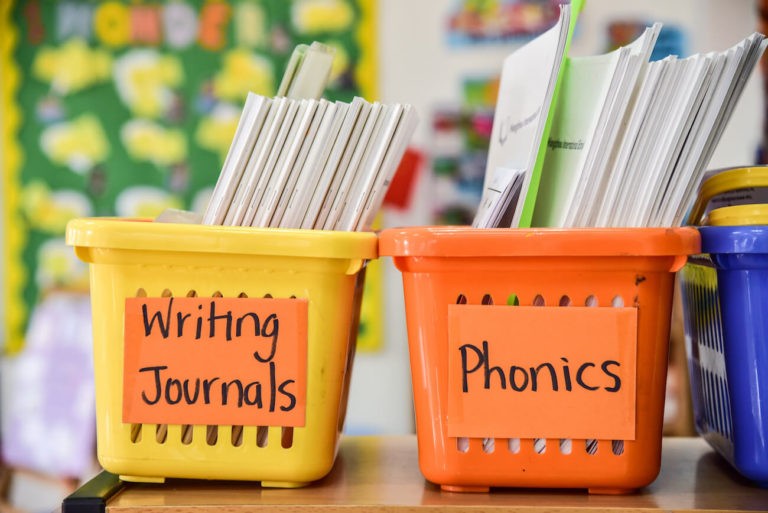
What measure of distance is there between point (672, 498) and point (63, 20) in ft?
9.63

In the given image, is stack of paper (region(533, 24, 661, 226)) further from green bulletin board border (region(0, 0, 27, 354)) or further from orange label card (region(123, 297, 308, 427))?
green bulletin board border (region(0, 0, 27, 354))

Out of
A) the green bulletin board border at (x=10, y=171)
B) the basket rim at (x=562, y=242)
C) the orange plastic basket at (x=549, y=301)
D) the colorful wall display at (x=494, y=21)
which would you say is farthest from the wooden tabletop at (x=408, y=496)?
the green bulletin board border at (x=10, y=171)

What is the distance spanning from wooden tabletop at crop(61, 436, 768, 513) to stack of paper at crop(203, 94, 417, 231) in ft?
0.80

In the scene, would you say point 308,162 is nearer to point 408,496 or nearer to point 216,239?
point 216,239

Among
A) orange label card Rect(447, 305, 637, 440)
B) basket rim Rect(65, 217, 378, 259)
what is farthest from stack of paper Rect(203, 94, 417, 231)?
orange label card Rect(447, 305, 637, 440)

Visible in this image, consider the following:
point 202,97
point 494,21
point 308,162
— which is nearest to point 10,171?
point 202,97

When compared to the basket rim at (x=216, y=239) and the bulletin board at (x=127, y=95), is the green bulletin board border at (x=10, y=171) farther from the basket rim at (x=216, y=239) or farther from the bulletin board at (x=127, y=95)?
the basket rim at (x=216, y=239)

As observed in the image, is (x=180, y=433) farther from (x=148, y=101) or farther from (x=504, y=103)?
(x=148, y=101)

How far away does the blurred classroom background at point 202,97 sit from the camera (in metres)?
2.93

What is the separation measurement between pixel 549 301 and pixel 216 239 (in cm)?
29

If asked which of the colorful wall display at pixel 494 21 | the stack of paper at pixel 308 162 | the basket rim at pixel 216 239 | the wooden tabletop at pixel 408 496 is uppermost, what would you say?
the colorful wall display at pixel 494 21

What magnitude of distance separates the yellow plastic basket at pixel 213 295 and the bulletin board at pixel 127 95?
7.43 feet

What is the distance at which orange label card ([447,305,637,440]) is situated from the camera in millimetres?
643

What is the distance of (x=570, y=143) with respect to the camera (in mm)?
731
